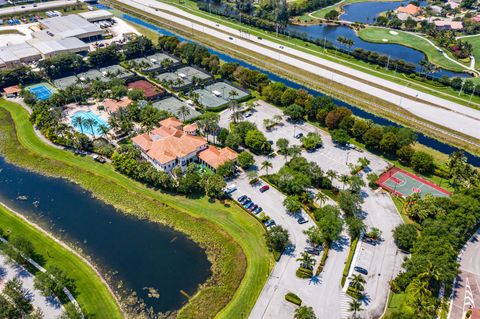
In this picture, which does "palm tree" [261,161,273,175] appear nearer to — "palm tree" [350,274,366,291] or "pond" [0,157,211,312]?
"pond" [0,157,211,312]

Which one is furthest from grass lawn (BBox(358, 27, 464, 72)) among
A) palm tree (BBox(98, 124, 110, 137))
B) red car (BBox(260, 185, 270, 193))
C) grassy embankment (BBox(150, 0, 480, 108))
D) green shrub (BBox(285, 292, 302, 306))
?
palm tree (BBox(98, 124, 110, 137))

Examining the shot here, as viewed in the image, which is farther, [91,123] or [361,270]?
[91,123]

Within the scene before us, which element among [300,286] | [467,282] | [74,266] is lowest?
[74,266]

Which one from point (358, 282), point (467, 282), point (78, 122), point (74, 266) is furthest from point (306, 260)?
point (78, 122)

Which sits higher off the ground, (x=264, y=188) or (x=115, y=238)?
(x=264, y=188)

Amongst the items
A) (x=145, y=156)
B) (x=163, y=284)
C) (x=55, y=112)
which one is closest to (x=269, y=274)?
(x=163, y=284)

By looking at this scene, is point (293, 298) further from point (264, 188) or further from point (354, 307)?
point (264, 188)
